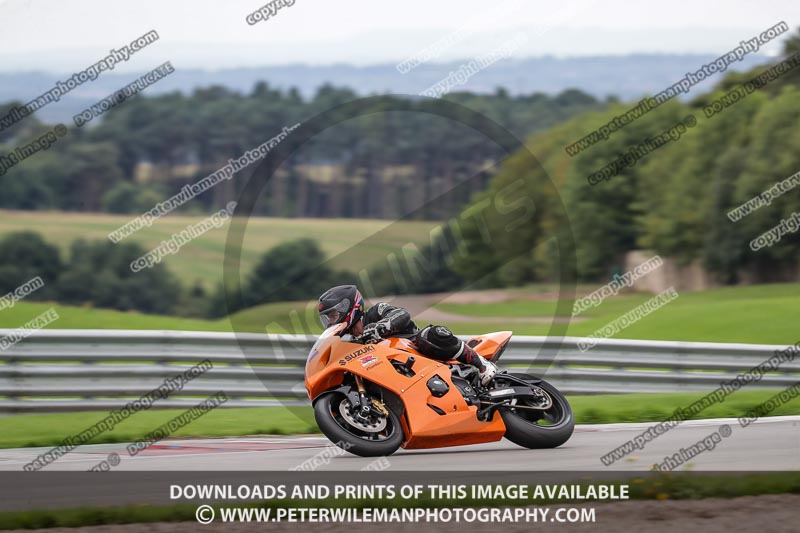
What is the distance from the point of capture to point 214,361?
1172 cm

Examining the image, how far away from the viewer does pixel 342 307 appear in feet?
26.1

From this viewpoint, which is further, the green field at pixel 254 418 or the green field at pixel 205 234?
the green field at pixel 205 234

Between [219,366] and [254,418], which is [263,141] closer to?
[219,366]

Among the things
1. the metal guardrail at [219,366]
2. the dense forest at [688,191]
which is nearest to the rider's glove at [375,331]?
the metal guardrail at [219,366]

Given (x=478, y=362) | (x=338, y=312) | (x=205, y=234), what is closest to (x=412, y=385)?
(x=478, y=362)

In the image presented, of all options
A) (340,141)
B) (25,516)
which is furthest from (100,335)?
(340,141)

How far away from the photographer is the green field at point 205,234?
3138 cm

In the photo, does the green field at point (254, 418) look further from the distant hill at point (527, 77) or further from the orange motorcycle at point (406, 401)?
the distant hill at point (527, 77)

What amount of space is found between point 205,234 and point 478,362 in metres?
36.5

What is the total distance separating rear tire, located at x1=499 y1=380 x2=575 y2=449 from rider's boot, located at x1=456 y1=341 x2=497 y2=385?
284 mm

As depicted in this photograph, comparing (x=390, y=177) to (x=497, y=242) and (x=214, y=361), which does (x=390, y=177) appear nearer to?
(x=497, y=242)

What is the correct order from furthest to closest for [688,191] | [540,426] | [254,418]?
[688,191], [254,418], [540,426]

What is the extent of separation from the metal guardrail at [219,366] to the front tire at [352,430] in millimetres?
3646

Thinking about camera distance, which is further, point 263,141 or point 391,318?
point 263,141
